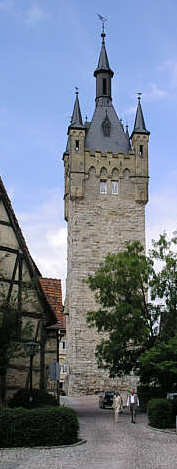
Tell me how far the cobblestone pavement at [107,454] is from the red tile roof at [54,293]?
19.0ft

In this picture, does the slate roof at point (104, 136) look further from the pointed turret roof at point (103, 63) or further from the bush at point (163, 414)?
the bush at point (163, 414)

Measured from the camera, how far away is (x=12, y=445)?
15.1 metres

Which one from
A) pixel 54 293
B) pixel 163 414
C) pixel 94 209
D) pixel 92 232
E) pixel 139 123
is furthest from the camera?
pixel 139 123

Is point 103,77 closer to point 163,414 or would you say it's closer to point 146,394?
point 146,394

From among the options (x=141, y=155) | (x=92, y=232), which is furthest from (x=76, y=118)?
(x=92, y=232)

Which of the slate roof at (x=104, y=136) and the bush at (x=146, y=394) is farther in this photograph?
the slate roof at (x=104, y=136)

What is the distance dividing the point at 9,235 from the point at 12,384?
4.81 meters

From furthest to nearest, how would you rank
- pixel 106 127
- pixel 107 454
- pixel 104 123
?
pixel 104 123, pixel 106 127, pixel 107 454

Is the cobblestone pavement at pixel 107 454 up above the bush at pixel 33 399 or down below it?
below

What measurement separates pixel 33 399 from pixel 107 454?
5.77 m

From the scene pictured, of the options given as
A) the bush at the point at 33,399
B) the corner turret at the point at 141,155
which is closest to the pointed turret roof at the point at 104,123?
the corner turret at the point at 141,155

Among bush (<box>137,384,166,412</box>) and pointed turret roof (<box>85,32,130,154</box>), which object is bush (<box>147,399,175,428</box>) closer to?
bush (<box>137,384,166,412</box>)

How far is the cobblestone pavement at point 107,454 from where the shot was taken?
13.1 metres

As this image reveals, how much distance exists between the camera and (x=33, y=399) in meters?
20.3
